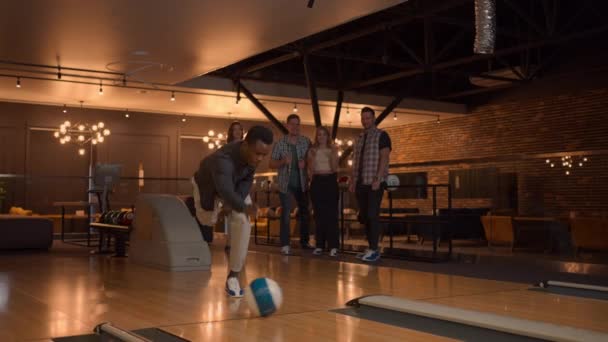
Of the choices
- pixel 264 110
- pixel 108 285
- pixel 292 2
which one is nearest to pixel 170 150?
pixel 264 110

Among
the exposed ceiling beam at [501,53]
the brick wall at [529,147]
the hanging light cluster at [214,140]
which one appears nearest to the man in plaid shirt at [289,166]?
the brick wall at [529,147]

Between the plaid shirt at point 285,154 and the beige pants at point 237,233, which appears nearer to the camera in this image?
the beige pants at point 237,233

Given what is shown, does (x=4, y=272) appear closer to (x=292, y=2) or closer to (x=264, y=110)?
(x=292, y=2)

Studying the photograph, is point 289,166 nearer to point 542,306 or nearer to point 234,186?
point 234,186

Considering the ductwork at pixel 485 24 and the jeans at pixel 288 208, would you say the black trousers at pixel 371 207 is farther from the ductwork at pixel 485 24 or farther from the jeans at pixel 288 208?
the ductwork at pixel 485 24

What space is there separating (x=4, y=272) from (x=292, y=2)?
3764 mm

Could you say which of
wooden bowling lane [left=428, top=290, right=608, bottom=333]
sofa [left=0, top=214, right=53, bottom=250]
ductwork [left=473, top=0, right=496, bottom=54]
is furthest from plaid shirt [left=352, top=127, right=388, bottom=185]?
sofa [left=0, top=214, right=53, bottom=250]

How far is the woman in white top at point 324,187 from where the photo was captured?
7703 mm

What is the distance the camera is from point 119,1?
6.76m

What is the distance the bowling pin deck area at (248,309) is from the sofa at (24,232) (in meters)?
2.41

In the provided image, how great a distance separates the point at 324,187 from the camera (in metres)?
7.82

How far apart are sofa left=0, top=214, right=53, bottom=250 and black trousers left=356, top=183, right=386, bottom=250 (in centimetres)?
461

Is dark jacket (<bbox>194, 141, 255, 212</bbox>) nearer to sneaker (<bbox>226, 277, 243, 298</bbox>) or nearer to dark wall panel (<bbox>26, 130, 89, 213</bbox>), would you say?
sneaker (<bbox>226, 277, 243, 298</bbox>)

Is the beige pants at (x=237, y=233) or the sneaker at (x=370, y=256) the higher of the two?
the beige pants at (x=237, y=233)
